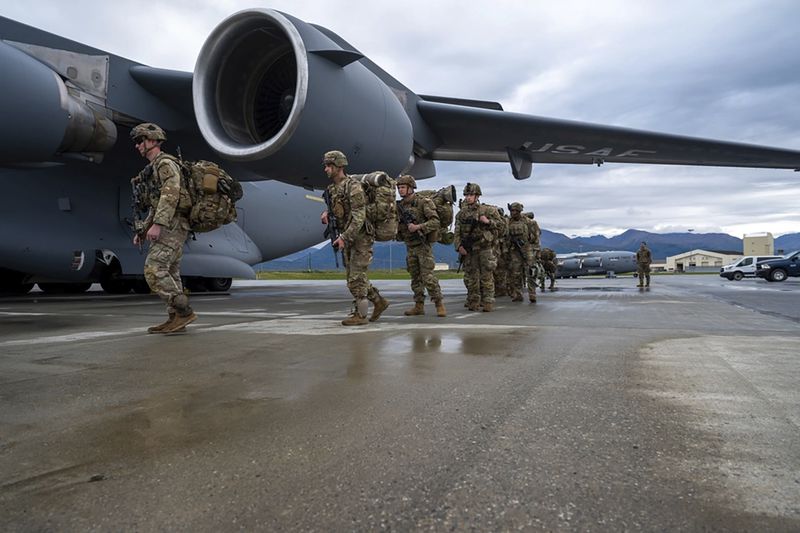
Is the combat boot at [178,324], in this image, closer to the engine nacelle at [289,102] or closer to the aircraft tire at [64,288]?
the engine nacelle at [289,102]

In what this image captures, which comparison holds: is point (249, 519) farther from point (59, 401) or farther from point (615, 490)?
point (59, 401)

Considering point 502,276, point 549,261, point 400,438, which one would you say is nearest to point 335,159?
point 400,438

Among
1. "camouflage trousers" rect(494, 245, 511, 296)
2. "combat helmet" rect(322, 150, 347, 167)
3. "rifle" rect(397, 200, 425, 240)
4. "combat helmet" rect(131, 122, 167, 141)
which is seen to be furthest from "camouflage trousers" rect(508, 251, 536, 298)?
"combat helmet" rect(131, 122, 167, 141)

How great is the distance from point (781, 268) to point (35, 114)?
82.3ft

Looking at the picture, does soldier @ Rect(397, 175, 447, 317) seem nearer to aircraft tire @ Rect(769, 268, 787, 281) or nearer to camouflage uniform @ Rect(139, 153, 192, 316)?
camouflage uniform @ Rect(139, 153, 192, 316)

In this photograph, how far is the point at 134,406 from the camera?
200 cm

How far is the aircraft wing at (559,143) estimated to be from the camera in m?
8.46

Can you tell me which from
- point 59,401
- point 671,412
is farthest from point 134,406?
point 671,412

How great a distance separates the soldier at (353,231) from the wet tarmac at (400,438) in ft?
5.12

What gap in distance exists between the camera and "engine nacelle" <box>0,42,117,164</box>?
550 cm

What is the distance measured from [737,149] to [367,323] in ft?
27.7

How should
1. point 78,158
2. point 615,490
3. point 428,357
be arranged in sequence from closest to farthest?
point 615,490, point 428,357, point 78,158

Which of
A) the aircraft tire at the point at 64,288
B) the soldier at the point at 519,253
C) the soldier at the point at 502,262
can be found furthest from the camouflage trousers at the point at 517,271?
the aircraft tire at the point at 64,288

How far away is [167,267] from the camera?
4219 mm
